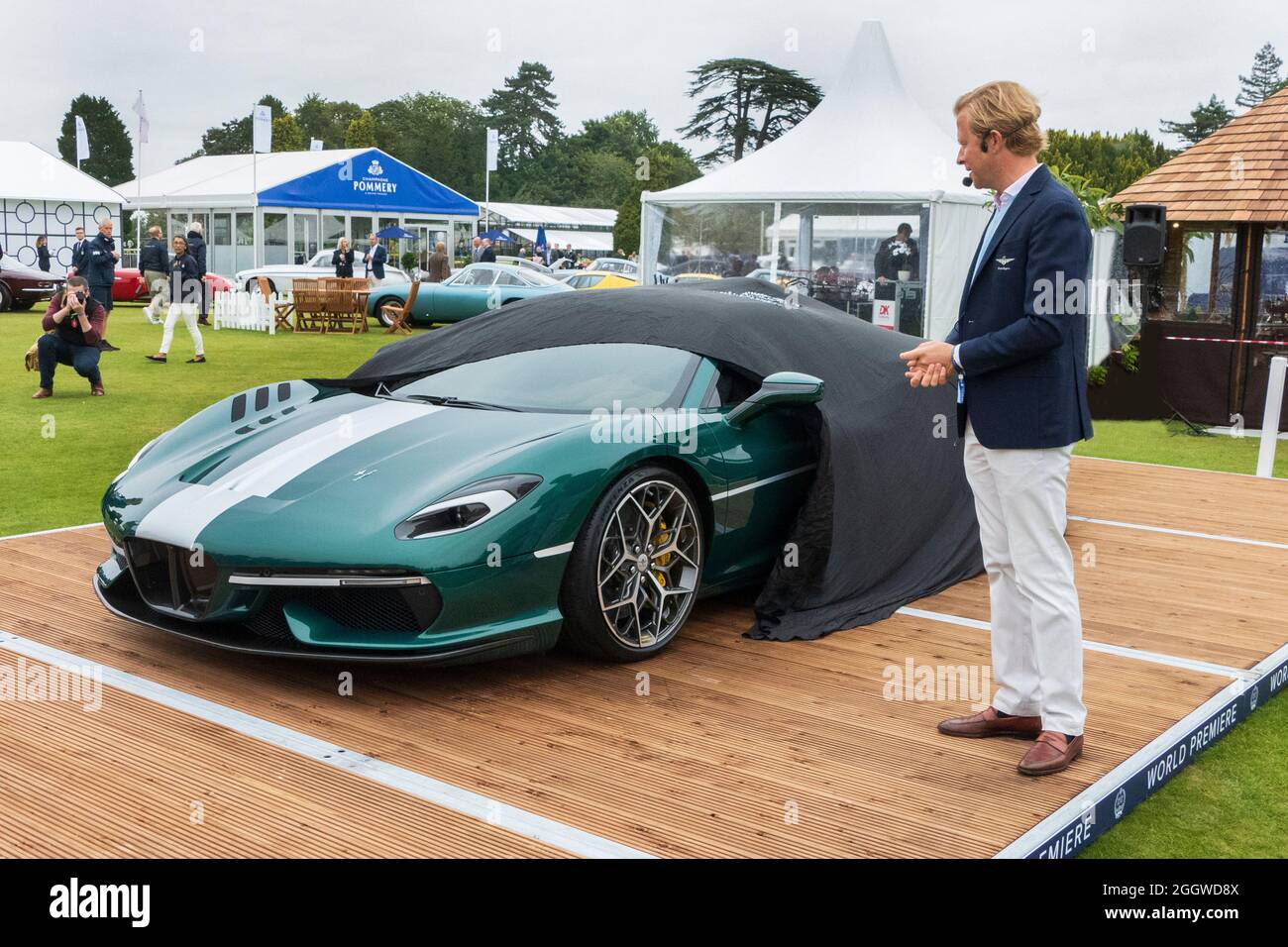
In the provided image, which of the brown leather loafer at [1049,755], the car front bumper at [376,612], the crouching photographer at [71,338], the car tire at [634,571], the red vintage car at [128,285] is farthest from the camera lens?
the red vintage car at [128,285]

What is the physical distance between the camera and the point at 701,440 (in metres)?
4.94

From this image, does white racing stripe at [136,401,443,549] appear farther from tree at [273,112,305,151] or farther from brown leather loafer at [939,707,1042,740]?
tree at [273,112,305,151]

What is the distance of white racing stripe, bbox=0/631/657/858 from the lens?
10.6 feet

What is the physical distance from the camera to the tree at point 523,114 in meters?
102

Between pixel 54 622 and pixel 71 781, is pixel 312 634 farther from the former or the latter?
pixel 54 622

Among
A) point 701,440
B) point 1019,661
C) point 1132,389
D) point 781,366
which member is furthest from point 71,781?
point 1132,389

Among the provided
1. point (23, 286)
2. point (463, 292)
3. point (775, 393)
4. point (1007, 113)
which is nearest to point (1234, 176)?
point (775, 393)

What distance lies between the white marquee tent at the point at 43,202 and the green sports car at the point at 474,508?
104 feet

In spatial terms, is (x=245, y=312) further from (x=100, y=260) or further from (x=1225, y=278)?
(x=1225, y=278)

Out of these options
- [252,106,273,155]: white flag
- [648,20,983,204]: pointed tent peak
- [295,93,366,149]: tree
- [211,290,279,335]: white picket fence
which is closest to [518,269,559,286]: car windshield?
[211,290,279,335]: white picket fence

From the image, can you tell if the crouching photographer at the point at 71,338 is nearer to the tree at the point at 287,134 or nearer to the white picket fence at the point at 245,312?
the white picket fence at the point at 245,312

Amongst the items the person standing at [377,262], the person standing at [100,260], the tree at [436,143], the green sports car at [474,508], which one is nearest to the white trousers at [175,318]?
the person standing at [100,260]
